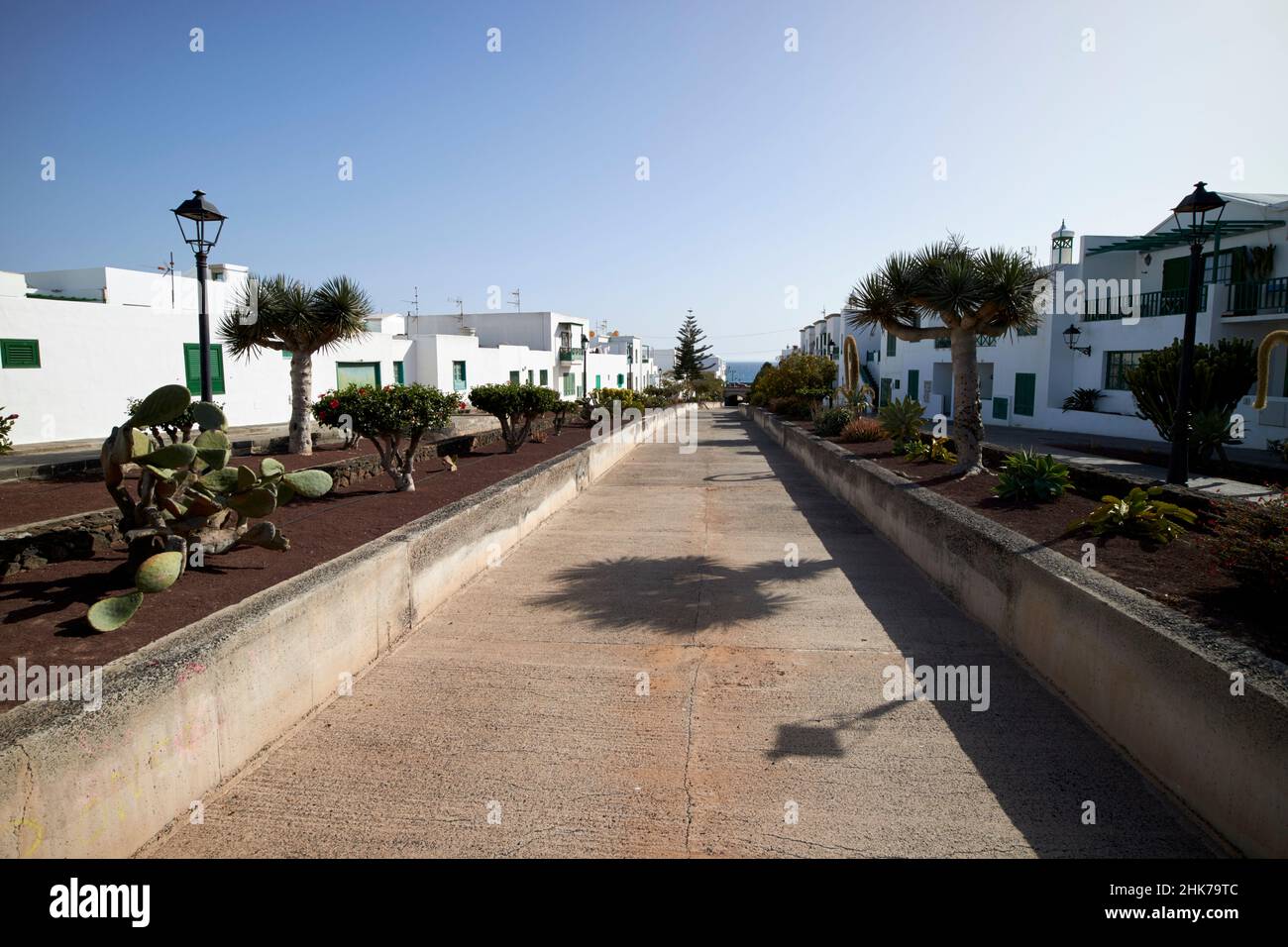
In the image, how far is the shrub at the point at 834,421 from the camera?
1870cm

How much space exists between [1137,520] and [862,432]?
10.3m

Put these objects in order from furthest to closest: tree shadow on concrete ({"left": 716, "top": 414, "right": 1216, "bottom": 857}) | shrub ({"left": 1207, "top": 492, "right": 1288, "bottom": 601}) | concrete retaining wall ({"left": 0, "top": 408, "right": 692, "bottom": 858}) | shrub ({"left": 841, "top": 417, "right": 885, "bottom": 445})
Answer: shrub ({"left": 841, "top": 417, "right": 885, "bottom": 445}) < shrub ({"left": 1207, "top": 492, "right": 1288, "bottom": 601}) < tree shadow on concrete ({"left": 716, "top": 414, "right": 1216, "bottom": 857}) < concrete retaining wall ({"left": 0, "top": 408, "right": 692, "bottom": 858})

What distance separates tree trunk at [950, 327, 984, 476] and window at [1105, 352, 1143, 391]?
55.3 feet

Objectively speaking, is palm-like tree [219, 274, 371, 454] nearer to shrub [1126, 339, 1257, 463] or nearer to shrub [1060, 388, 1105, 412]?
shrub [1126, 339, 1257, 463]

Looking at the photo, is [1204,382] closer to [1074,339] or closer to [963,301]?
[963,301]

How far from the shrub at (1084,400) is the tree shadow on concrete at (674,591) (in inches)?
838

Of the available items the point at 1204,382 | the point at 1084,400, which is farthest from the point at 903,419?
the point at 1084,400

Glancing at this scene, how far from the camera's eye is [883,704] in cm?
453

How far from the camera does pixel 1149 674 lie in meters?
3.72

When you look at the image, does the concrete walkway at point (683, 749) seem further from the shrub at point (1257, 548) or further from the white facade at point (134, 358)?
the white facade at point (134, 358)

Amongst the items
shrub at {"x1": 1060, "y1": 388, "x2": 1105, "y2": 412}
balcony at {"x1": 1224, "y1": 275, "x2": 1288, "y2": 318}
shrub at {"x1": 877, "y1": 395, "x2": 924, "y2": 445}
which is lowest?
shrub at {"x1": 877, "y1": 395, "x2": 924, "y2": 445}

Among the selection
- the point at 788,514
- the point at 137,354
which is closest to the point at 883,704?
the point at 788,514

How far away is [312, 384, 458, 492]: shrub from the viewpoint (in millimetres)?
9047

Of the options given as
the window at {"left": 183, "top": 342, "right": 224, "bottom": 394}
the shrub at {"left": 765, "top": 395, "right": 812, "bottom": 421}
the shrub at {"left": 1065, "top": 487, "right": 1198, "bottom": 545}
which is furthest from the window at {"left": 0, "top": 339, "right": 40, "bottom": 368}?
the shrub at {"left": 765, "top": 395, "right": 812, "bottom": 421}
